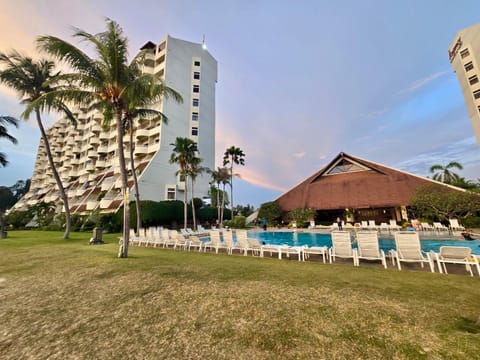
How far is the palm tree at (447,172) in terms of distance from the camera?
91.3ft

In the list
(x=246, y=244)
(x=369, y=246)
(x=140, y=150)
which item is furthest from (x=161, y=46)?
(x=369, y=246)

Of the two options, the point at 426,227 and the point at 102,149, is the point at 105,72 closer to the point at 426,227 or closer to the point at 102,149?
the point at 426,227

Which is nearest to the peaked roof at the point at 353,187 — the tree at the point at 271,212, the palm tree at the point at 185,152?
the tree at the point at 271,212

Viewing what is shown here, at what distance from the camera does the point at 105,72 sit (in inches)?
299

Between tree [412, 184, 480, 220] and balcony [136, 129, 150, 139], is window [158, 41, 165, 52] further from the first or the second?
tree [412, 184, 480, 220]

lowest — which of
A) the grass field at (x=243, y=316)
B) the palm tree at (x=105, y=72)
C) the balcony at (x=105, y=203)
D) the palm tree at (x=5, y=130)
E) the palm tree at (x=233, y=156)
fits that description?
the grass field at (x=243, y=316)

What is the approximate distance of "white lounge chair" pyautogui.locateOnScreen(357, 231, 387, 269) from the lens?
577 centimetres

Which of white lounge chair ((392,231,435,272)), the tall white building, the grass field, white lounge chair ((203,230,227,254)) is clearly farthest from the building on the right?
white lounge chair ((203,230,227,254))

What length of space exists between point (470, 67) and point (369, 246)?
50.7m

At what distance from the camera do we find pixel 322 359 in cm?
187

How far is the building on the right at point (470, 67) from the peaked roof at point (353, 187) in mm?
24855

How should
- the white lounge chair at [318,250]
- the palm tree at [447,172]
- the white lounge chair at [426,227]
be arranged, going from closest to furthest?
the white lounge chair at [318,250], the white lounge chair at [426,227], the palm tree at [447,172]

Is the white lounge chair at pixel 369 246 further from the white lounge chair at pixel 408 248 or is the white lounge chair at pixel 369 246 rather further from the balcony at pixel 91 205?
the balcony at pixel 91 205

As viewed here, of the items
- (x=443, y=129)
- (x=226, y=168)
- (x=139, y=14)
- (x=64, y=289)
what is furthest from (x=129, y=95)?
(x=443, y=129)
